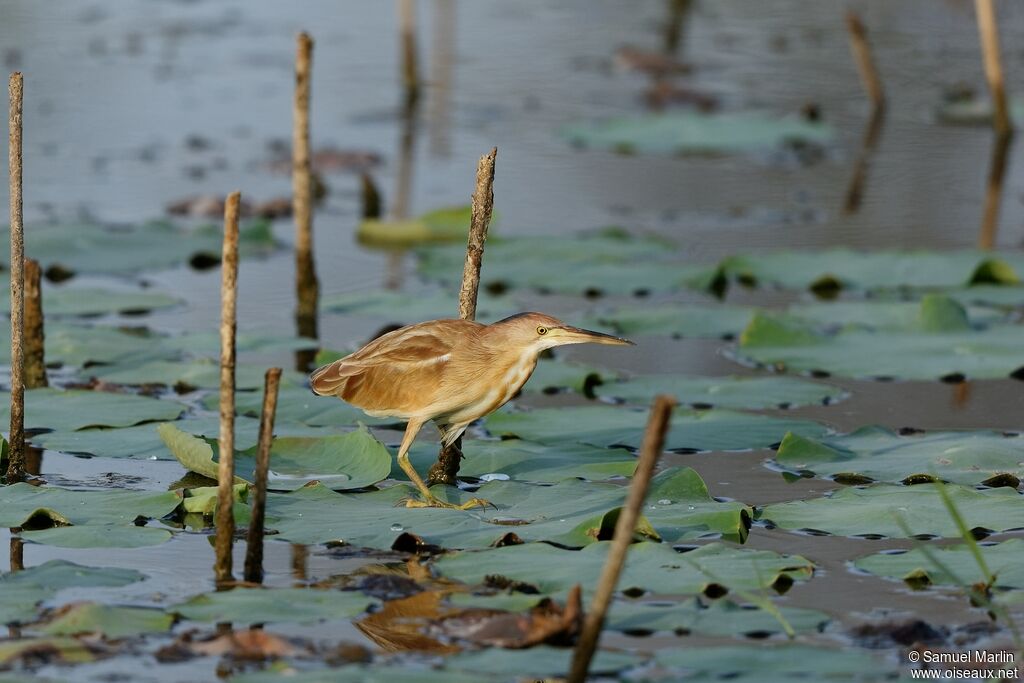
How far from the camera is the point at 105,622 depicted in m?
5.05

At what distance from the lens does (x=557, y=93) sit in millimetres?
18953

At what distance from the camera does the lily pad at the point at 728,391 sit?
8180mm

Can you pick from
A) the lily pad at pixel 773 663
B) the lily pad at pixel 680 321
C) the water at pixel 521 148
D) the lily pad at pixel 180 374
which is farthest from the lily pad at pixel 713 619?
the lily pad at pixel 680 321

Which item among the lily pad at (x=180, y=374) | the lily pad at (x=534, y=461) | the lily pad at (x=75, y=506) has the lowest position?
the lily pad at (x=180, y=374)

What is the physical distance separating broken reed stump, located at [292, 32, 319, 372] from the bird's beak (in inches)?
122

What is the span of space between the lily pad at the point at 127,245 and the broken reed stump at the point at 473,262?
15.3 ft

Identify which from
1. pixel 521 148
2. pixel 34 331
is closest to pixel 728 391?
pixel 34 331

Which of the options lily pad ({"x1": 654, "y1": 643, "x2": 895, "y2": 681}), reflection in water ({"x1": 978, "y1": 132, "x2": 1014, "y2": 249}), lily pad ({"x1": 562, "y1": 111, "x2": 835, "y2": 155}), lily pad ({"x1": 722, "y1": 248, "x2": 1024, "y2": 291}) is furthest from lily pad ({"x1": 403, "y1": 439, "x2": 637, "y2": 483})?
lily pad ({"x1": 562, "y1": 111, "x2": 835, "y2": 155})

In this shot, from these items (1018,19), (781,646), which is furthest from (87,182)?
(1018,19)

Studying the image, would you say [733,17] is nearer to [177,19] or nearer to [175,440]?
[177,19]

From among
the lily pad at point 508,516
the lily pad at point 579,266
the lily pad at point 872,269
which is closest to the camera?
the lily pad at point 508,516

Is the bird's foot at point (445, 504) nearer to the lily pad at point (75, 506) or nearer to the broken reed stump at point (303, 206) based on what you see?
the lily pad at point (75, 506)

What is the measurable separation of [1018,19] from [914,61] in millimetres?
3550

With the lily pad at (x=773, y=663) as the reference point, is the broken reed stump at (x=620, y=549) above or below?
above
